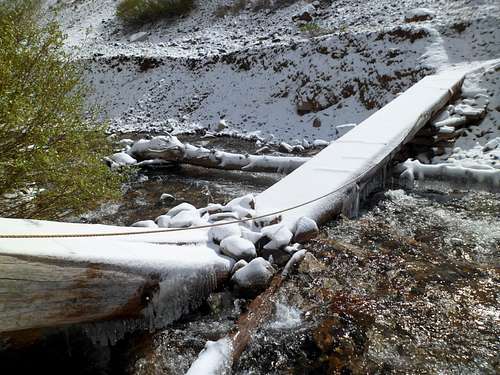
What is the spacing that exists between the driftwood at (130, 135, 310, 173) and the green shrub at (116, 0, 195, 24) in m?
14.6

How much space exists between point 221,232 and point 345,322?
49.1 inches

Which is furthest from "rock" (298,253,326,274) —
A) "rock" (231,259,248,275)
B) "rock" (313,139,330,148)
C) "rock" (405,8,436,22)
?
"rock" (405,8,436,22)

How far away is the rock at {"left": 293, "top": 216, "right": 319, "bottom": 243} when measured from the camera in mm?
3621

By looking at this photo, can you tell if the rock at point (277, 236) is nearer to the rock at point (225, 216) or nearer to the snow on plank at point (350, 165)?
→ the snow on plank at point (350, 165)

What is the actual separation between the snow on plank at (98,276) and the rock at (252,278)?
0.14 meters

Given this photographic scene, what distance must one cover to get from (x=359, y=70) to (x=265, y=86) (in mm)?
2857

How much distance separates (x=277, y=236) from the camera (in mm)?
3438

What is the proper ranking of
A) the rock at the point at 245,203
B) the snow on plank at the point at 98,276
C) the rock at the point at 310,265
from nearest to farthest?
the snow on plank at the point at 98,276, the rock at the point at 310,265, the rock at the point at 245,203

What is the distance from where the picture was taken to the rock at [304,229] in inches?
143

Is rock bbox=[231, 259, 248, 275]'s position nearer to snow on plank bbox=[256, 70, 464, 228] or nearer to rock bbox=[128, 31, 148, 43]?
snow on plank bbox=[256, 70, 464, 228]

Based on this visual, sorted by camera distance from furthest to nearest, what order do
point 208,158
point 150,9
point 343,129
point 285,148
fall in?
point 150,9, point 343,129, point 285,148, point 208,158

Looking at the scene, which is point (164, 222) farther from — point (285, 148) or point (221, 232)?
point (285, 148)

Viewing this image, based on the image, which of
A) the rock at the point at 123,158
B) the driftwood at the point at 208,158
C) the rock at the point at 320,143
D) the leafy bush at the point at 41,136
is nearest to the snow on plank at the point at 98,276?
the leafy bush at the point at 41,136

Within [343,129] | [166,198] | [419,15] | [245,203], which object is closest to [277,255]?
[245,203]
